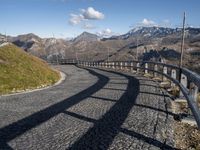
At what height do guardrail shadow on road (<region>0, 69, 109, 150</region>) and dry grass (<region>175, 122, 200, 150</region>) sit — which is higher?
dry grass (<region>175, 122, 200, 150</region>)

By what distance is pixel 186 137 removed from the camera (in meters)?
7.32

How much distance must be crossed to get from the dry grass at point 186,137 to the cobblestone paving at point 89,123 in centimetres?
20

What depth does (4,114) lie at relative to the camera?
406 inches

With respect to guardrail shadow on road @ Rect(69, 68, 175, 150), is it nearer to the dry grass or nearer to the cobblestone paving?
the cobblestone paving

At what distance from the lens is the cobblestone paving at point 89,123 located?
682cm

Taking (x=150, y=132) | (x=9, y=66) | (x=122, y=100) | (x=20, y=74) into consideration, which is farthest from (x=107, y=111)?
(x=9, y=66)

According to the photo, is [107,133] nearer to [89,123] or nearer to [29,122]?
[89,123]

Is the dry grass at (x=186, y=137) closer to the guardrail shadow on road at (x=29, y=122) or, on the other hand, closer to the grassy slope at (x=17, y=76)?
the guardrail shadow on road at (x=29, y=122)

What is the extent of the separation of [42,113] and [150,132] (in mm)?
4060

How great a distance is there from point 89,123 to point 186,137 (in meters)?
2.56

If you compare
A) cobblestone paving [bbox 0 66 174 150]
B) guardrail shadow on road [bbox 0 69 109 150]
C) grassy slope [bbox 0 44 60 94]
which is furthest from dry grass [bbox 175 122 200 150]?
grassy slope [bbox 0 44 60 94]

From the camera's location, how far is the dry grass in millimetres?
6688

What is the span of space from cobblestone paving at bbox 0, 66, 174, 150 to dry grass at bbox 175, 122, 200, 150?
197 millimetres

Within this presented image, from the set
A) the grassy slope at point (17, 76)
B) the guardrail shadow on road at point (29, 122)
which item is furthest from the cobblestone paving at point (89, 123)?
the grassy slope at point (17, 76)
